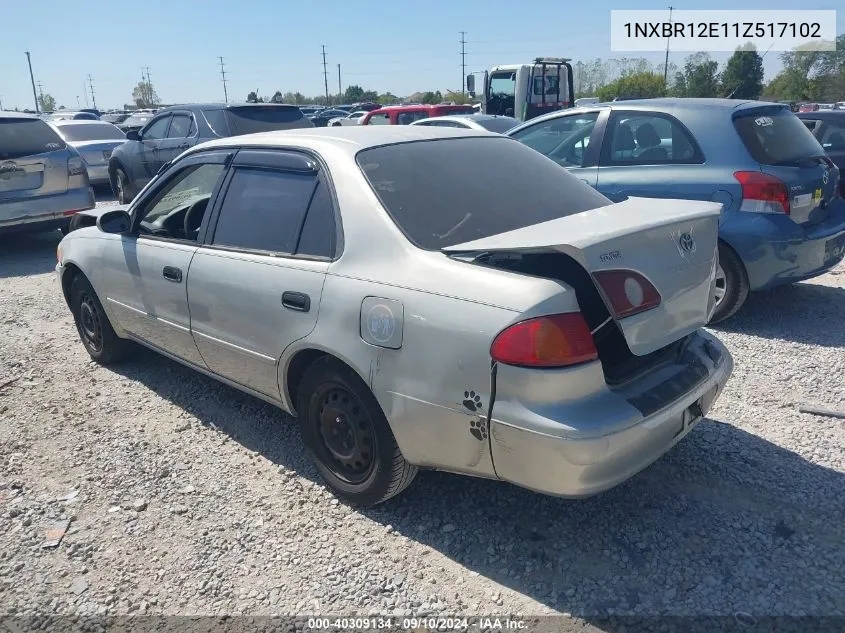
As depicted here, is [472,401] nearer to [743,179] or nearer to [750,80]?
Result: [743,179]

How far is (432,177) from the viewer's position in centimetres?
316

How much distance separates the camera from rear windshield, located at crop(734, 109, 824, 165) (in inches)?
201

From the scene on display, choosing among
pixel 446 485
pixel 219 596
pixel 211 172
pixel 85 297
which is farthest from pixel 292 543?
pixel 85 297

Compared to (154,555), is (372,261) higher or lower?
higher

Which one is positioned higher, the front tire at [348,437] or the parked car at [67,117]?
the parked car at [67,117]

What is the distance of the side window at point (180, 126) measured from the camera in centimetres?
1032

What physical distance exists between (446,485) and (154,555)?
1355 mm

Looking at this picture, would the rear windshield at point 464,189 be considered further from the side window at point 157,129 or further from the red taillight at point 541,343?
the side window at point 157,129

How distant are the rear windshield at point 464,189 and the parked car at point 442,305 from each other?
10mm

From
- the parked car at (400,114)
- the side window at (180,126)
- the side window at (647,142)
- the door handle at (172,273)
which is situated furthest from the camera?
the parked car at (400,114)

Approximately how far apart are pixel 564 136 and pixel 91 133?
11.9m

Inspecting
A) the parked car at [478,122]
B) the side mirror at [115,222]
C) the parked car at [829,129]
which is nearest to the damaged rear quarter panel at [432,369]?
the side mirror at [115,222]

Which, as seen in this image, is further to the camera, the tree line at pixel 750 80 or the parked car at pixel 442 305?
the tree line at pixel 750 80

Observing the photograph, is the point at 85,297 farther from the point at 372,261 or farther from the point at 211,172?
the point at 372,261
